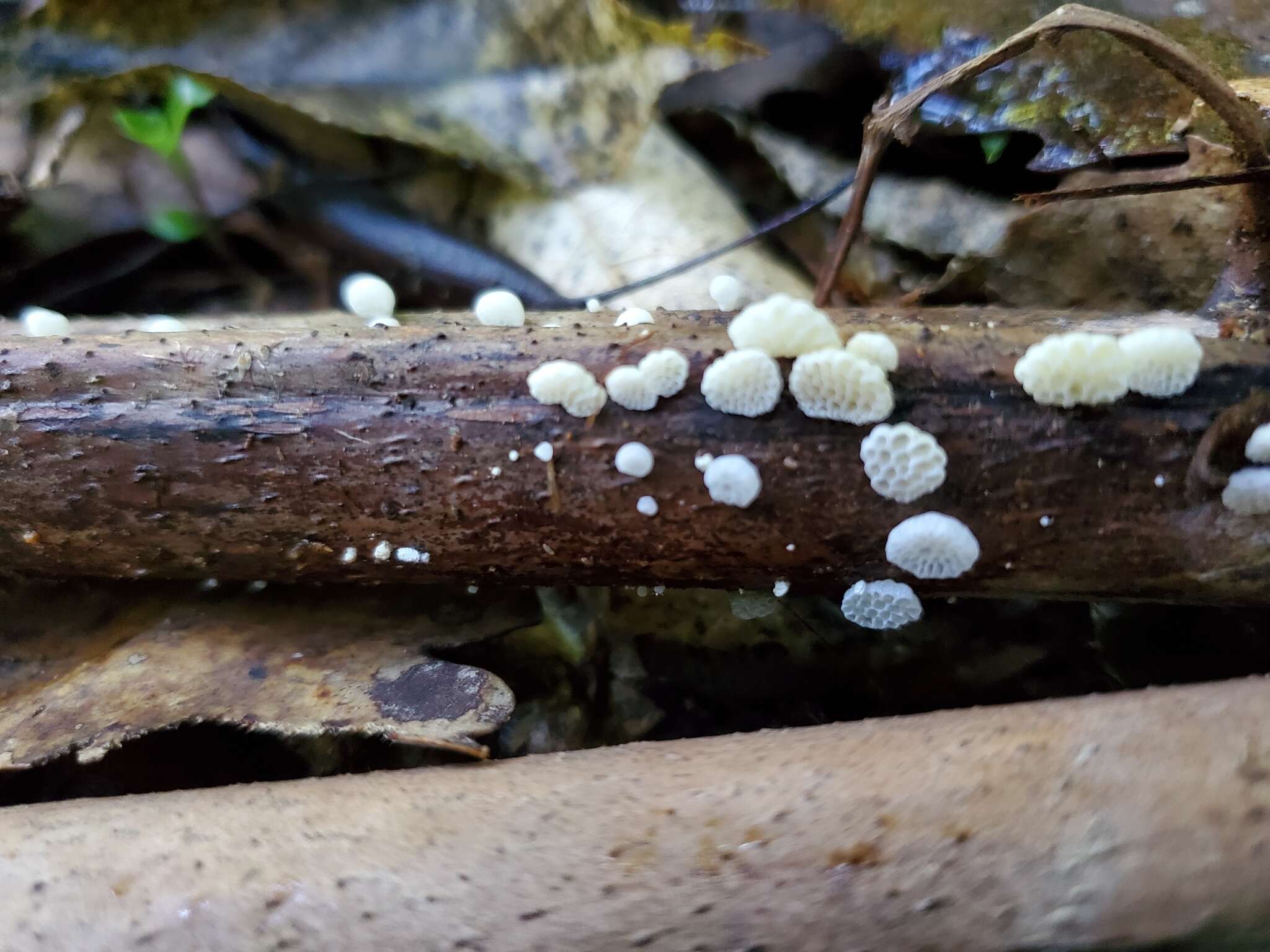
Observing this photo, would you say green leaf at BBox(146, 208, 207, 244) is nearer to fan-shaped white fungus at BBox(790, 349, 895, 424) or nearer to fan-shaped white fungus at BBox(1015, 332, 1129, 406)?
fan-shaped white fungus at BBox(790, 349, 895, 424)

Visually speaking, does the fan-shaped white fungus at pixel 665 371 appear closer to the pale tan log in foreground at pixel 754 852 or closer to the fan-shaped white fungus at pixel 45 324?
the pale tan log in foreground at pixel 754 852

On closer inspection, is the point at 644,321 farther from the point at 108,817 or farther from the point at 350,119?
the point at 350,119

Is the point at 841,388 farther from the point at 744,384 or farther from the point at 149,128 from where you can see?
the point at 149,128

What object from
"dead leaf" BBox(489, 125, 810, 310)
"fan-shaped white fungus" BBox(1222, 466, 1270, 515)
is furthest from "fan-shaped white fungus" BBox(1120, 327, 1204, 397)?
"dead leaf" BBox(489, 125, 810, 310)

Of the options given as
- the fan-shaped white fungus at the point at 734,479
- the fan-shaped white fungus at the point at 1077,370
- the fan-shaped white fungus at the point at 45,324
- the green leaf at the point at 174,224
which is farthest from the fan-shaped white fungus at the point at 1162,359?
the green leaf at the point at 174,224

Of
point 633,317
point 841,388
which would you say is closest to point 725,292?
point 633,317

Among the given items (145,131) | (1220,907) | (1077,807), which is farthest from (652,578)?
(145,131)
